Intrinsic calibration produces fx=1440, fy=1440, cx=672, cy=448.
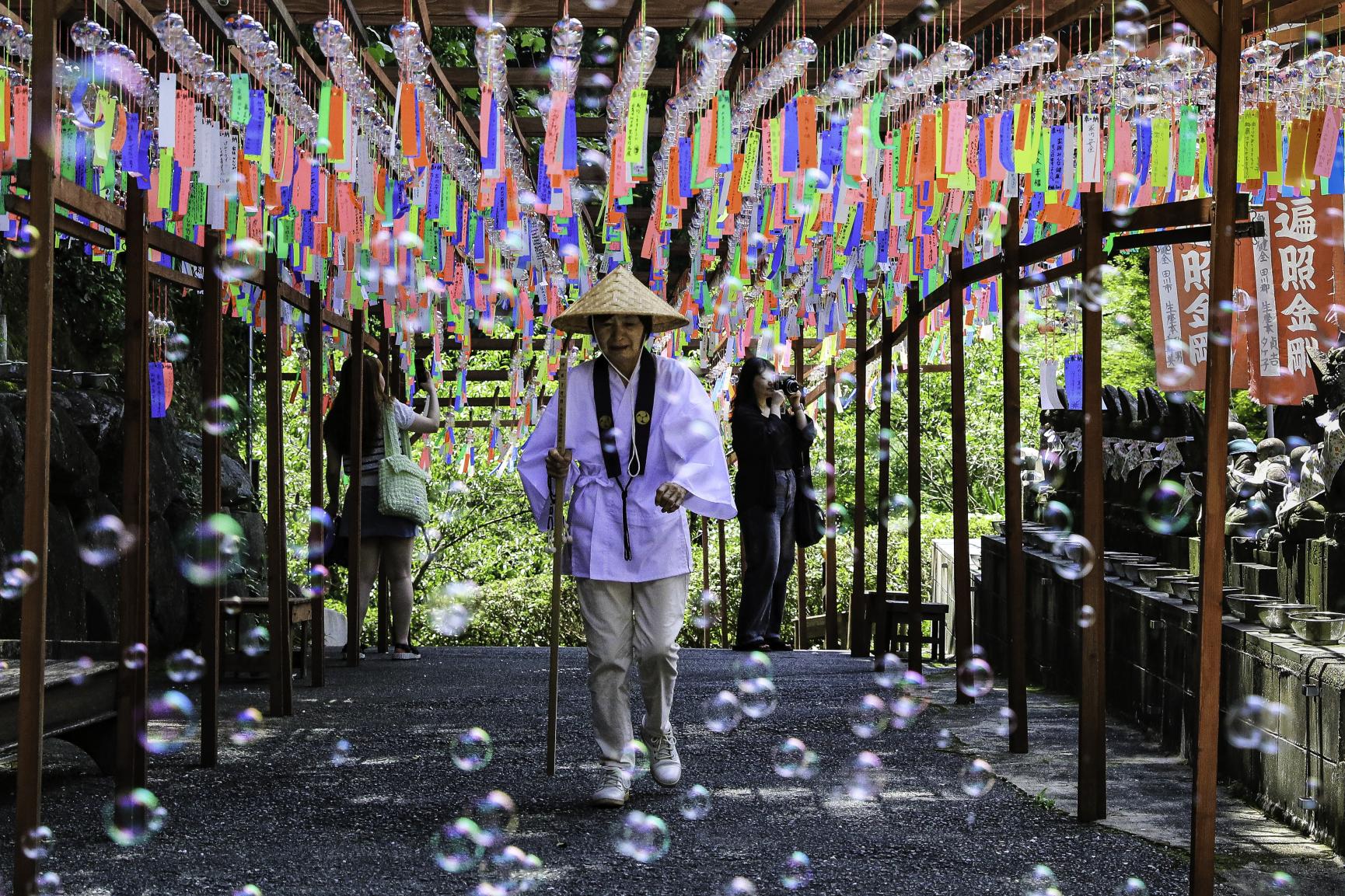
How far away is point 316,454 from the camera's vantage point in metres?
8.83

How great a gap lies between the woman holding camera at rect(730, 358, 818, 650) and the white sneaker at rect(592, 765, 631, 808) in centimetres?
452

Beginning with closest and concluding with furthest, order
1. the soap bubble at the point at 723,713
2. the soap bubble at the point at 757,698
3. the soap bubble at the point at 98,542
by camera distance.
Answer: the soap bubble at the point at 723,713
the soap bubble at the point at 757,698
the soap bubble at the point at 98,542

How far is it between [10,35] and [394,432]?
4.36m

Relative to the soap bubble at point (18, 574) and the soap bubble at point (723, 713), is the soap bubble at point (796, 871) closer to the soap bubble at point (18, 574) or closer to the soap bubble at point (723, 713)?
the soap bubble at point (18, 574)

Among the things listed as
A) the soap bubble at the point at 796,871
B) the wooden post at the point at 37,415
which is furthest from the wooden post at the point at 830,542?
the wooden post at the point at 37,415

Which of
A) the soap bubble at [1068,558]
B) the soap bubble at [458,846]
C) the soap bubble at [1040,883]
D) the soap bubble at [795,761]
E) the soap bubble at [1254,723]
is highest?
the soap bubble at [1068,558]

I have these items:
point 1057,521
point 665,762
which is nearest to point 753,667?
point 1057,521

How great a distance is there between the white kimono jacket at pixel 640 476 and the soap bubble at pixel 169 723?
1.93 metres

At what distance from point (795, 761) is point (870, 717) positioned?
4.04 ft

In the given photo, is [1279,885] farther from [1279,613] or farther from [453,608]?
[453,608]

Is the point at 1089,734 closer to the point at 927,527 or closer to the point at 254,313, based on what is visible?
the point at 254,313

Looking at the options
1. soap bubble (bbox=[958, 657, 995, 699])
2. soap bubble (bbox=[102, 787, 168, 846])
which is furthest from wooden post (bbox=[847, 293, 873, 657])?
soap bubble (bbox=[102, 787, 168, 846])

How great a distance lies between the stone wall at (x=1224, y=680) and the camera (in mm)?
4332

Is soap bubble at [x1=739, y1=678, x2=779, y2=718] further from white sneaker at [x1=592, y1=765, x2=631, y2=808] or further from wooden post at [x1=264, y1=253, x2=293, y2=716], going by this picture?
wooden post at [x1=264, y1=253, x2=293, y2=716]
